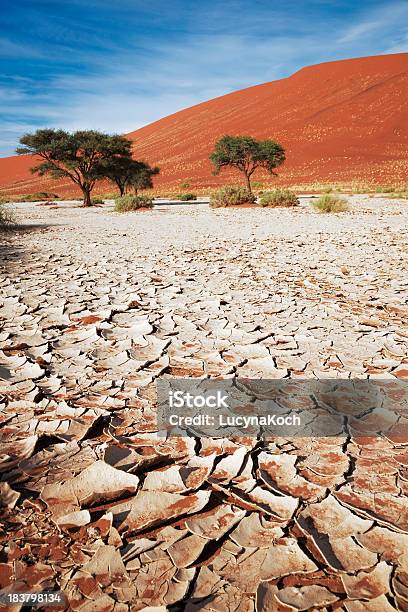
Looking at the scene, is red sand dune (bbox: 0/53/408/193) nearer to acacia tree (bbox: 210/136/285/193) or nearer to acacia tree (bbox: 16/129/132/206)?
acacia tree (bbox: 210/136/285/193)

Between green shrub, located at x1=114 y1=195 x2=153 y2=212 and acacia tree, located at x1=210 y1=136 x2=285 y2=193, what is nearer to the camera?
green shrub, located at x1=114 y1=195 x2=153 y2=212

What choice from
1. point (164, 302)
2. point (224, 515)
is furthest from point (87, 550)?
point (164, 302)

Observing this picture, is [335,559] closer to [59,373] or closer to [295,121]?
[59,373]

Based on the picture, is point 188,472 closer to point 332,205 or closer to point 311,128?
point 332,205

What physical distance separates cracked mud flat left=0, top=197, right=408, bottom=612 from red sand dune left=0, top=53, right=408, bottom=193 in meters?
35.2

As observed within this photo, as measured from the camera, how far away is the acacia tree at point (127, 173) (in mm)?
22817

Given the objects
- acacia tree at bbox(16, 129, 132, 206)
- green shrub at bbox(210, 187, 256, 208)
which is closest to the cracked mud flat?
green shrub at bbox(210, 187, 256, 208)

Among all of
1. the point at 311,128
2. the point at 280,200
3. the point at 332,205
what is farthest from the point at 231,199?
the point at 311,128

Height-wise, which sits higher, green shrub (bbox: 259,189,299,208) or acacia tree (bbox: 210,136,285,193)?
acacia tree (bbox: 210,136,285,193)

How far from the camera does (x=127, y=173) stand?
25.3m

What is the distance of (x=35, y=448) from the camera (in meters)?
1.41

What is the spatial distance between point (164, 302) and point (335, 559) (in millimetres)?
2446

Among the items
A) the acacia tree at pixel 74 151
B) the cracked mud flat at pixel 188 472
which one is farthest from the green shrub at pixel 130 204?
the cracked mud flat at pixel 188 472

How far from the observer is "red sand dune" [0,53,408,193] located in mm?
42906
